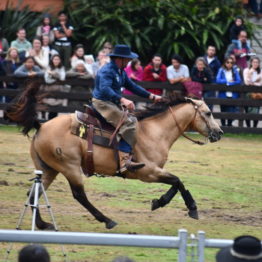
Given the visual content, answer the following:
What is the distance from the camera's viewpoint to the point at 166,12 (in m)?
25.6

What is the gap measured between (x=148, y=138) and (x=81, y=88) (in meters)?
9.79

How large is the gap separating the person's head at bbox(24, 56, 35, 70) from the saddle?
9.08 metres

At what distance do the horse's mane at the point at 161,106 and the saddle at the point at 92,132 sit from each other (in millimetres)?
531

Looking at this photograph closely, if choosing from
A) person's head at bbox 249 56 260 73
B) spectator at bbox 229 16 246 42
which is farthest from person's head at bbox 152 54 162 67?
spectator at bbox 229 16 246 42

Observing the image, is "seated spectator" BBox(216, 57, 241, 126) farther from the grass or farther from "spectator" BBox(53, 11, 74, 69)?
"spectator" BBox(53, 11, 74, 69)

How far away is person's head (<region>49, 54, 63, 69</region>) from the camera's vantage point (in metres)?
21.2

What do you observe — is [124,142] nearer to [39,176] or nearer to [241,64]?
[39,176]

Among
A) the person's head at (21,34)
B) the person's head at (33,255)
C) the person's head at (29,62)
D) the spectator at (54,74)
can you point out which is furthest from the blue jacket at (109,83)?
the person's head at (21,34)

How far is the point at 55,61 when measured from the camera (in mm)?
21328

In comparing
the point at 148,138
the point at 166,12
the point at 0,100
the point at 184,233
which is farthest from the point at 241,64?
the point at 184,233

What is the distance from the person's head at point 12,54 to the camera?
71.6ft

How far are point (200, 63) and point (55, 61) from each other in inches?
134

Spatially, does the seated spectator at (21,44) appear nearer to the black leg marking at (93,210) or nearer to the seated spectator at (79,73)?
the seated spectator at (79,73)

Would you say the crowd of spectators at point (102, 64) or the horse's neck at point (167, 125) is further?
the crowd of spectators at point (102, 64)
